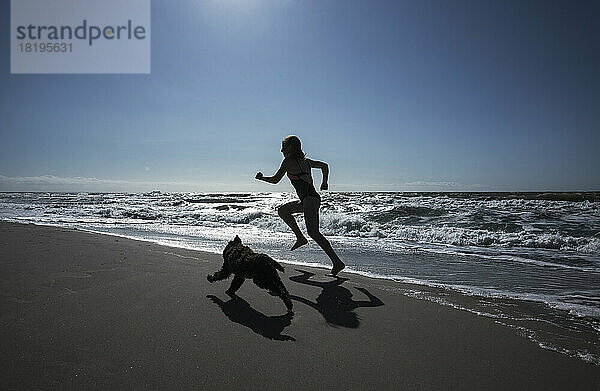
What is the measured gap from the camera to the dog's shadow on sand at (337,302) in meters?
2.62

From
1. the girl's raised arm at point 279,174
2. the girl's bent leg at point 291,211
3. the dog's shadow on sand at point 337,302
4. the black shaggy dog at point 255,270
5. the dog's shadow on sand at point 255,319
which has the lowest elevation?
the dog's shadow on sand at point 337,302

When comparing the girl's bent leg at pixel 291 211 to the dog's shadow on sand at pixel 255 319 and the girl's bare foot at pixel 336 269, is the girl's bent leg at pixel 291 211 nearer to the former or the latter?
the girl's bare foot at pixel 336 269

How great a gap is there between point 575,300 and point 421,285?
148 centimetres

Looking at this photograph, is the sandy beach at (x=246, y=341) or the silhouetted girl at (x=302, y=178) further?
the silhouetted girl at (x=302, y=178)

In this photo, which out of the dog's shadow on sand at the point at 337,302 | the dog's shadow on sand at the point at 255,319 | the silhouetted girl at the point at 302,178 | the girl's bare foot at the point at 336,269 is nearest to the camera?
the dog's shadow on sand at the point at 255,319

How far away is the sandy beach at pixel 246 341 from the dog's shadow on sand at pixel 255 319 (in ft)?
0.05

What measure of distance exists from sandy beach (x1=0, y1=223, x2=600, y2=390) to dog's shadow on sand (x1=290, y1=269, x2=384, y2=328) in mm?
16

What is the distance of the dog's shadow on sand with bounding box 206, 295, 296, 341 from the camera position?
7.58 ft

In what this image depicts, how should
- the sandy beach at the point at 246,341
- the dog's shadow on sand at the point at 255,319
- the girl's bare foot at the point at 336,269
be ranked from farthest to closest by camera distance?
the girl's bare foot at the point at 336,269 < the dog's shadow on sand at the point at 255,319 < the sandy beach at the point at 246,341

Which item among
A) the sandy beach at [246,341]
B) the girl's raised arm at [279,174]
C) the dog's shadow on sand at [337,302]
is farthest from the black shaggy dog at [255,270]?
the girl's raised arm at [279,174]

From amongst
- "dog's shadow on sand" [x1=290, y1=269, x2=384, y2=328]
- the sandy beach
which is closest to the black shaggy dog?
the sandy beach

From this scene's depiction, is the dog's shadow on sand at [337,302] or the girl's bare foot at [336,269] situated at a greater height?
the girl's bare foot at [336,269]

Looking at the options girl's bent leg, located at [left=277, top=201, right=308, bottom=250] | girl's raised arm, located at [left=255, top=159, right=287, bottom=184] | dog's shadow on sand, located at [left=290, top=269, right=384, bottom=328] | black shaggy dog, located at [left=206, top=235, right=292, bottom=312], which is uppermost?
girl's raised arm, located at [left=255, top=159, right=287, bottom=184]

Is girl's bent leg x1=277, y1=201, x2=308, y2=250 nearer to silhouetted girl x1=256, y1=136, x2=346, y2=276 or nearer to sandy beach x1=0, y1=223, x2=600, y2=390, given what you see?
silhouetted girl x1=256, y1=136, x2=346, y2=276
